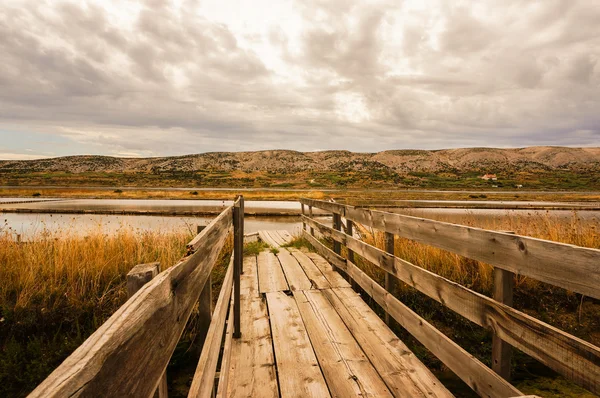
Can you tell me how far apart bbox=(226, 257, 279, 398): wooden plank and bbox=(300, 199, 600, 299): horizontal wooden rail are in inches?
74.7

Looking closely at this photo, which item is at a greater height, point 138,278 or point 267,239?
point 138,278

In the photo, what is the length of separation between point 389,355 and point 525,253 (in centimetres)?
175

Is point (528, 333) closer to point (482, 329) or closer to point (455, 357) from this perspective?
point (455, 357)

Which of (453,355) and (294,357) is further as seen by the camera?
(294,357)

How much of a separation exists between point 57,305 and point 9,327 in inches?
21.6

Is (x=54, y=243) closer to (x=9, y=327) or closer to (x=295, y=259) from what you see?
(x=9, y=327)

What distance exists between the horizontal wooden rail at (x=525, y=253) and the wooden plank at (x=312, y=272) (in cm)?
247

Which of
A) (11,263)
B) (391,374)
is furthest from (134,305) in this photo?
(11,263)

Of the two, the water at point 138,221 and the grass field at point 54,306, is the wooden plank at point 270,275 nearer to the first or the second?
the grass field at point 54,306

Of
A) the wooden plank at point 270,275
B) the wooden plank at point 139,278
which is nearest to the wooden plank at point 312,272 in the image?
the wooden plank at point 270,275

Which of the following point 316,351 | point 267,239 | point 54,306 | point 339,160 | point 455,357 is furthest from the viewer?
point 339,160

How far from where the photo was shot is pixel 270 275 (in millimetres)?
6059

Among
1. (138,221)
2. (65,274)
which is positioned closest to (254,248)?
(65,274)

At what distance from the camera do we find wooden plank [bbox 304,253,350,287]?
17.9 feet
